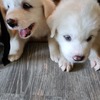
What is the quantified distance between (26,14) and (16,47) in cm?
25

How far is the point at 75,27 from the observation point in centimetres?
133

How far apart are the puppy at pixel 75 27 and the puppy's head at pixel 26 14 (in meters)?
0.08

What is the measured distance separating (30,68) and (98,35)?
43 centimetres

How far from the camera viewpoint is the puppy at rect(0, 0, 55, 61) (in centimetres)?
140

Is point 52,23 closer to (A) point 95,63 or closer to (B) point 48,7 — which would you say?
(B) point 48,7

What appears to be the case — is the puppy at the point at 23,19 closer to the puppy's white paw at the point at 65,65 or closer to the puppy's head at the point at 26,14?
the puppy's head at the point at 26,14

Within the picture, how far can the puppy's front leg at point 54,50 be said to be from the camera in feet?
5.08

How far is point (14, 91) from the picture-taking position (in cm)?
135

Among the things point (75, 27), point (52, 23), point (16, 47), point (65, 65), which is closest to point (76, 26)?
point (75, 27)

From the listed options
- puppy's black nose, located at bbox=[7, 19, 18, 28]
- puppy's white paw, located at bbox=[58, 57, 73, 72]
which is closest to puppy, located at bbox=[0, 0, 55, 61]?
puppy's black nose, located at bbox=[7, 19, 18, 28]

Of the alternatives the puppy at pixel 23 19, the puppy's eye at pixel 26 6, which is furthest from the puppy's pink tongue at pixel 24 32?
the puppy's eye at pixel 26 6

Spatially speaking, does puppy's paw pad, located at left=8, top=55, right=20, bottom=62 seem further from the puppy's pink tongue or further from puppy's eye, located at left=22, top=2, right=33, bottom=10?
puppy's eye, located at left=22, top=2, right=33, bottom=10

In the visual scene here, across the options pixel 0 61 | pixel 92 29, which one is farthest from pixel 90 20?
pixel 0 61

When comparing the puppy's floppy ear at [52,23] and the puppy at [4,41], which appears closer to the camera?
the puppy's floppy ear at [52,23]
